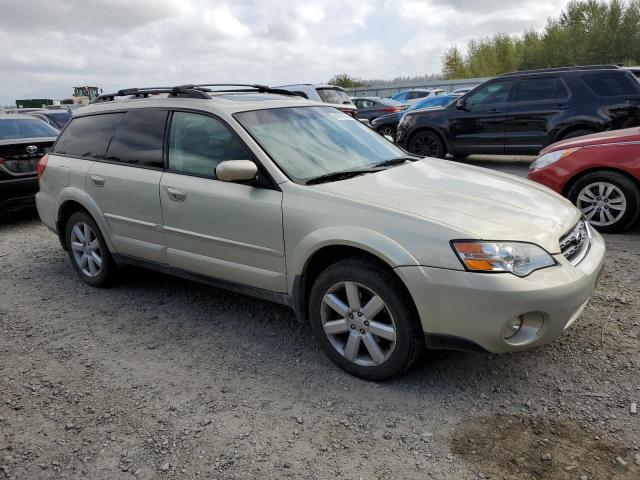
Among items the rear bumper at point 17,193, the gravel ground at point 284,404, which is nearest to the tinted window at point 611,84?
the gravel ground at point 284,404

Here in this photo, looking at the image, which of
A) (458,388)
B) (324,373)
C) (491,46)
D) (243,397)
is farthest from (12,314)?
(491,46)

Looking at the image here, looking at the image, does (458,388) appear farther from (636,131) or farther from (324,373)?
(636,131)

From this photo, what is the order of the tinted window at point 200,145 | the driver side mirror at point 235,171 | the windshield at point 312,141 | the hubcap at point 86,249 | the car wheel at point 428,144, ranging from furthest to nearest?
the car wheel at point 428,144 → the hubcap at point 86,249 → the tinted window at point 200,145 → the windshield at point 312,141 → the driver side mirror at point 235,171

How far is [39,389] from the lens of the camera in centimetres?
322

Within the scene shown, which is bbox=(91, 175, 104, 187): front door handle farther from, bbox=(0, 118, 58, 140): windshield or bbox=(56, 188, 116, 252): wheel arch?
bbox=(0, 118, 58, 140): windshield

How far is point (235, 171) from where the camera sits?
3.30 m

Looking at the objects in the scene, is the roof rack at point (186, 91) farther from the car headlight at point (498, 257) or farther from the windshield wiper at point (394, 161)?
the car headlight at point (498, 257)

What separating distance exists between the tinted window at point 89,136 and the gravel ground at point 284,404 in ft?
4.74

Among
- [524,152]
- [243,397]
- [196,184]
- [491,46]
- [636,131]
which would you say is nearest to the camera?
[243,397]

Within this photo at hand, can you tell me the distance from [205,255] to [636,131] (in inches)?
191

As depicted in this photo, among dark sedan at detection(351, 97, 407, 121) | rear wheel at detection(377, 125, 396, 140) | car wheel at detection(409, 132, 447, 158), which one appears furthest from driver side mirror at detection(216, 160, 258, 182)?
dark sedan at detection(351, 97, 407, 121)

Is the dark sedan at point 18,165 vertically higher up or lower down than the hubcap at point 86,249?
higher up

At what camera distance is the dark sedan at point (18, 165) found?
7.13 meters

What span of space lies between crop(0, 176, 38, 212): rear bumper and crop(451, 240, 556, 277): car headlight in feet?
21.4
